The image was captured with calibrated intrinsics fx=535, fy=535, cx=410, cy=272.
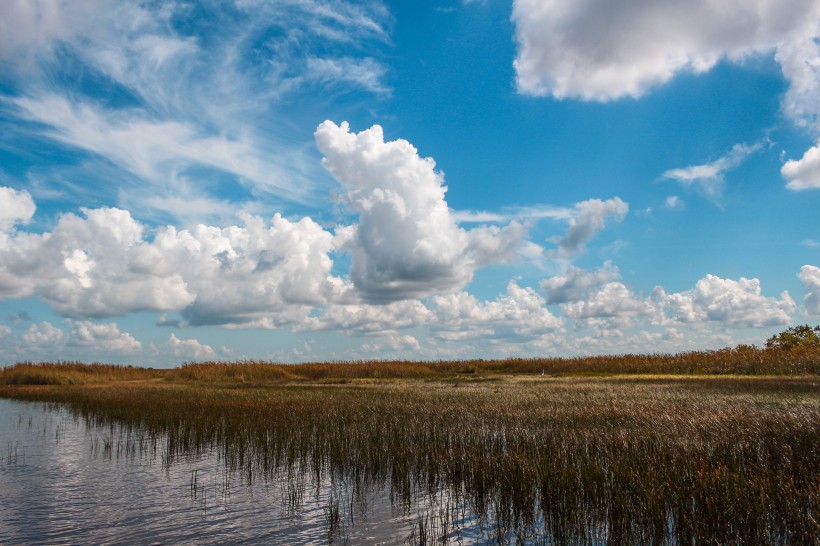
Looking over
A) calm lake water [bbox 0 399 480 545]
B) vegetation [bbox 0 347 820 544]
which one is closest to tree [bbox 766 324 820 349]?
vegetation [bbox 0 347 820 544]

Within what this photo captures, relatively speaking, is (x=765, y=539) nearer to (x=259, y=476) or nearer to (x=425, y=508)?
(x=425, y=508)

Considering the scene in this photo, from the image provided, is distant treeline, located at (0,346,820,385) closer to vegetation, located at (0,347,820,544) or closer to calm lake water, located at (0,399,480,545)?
vegetation, located at (0,347,820,544)

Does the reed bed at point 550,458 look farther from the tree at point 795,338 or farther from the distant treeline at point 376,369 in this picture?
the tree at point 795,338

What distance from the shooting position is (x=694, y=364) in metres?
48.4

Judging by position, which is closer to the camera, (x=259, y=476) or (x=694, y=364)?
(x=259, y=476)

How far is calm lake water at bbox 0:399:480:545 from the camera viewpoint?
8.31 metres

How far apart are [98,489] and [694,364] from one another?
162ft

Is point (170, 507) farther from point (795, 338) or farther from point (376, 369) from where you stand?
point (795, 338)

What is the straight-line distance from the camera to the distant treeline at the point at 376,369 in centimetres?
4375

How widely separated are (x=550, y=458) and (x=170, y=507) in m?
7.37

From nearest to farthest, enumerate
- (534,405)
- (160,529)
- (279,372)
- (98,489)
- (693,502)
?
(693,502) → (160,529) → (98,489) → (534,405) → (279,372)

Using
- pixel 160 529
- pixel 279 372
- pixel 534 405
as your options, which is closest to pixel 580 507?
pixel 160 529

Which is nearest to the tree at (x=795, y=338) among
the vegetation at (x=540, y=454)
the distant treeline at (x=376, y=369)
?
the distant treeline at (x=376, y=369)

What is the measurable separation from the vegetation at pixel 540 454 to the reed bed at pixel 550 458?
1.4 inches
